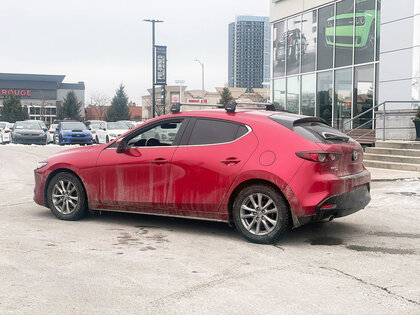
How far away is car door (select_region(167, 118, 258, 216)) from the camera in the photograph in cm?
644

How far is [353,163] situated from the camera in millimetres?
6594

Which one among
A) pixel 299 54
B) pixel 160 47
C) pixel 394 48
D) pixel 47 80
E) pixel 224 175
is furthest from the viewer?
pixel 47 80

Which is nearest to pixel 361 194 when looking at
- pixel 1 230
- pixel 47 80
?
pixel 1 230

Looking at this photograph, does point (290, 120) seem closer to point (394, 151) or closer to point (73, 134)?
point (394, 151)

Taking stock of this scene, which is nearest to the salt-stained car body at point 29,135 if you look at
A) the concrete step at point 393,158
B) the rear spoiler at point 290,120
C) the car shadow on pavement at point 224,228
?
the concrete step at point 393,158

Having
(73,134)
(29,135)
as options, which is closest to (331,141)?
(73,134)

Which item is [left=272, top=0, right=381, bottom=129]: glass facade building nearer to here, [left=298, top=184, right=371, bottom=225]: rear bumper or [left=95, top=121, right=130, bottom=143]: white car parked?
[left=95, top=121, right=130, bottom=143]: white car parked

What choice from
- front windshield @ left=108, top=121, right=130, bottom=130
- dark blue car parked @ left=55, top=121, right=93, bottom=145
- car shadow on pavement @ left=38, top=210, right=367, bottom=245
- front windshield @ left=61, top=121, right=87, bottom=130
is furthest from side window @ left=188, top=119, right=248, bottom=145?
front windshield @ left=61, top=121, right=87, bottom=130

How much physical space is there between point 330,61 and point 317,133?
1945 centimetres

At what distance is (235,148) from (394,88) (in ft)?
46.7

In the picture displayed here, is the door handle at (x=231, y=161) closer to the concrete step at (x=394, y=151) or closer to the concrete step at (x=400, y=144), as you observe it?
the concrete step at (x=394, y=151)

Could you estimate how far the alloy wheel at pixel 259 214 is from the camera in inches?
244

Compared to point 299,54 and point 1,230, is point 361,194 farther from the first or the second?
point 299,54

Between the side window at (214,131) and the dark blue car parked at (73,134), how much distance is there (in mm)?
24591
